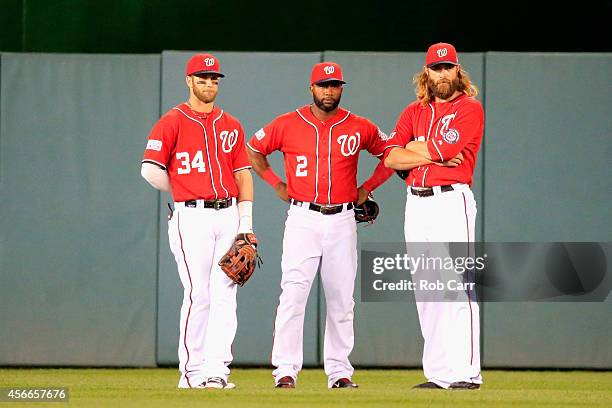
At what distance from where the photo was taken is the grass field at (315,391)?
5.89m

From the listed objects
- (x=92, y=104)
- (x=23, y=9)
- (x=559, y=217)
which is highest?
(x=23, y=9)

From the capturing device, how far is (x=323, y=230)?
702cm

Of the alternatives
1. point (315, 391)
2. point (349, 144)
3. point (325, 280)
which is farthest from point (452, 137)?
point (315, 391)

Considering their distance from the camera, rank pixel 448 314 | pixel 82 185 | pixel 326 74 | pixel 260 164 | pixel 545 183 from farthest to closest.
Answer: pixel 82 185 < pixel 545 183 < pixel 260 164 < pixel 326 74 < pixel 448 314

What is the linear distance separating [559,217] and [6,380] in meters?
4.33

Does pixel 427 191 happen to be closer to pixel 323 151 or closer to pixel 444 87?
pixel 444 87

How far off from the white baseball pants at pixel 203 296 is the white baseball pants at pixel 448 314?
3.79ft

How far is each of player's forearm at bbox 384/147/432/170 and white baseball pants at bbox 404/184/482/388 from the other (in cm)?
19

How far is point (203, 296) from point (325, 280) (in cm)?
78

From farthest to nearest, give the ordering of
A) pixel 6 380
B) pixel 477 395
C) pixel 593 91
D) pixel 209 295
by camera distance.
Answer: pixel 593 91
pixel 6 380
pixel 209 295
pixel 477 395

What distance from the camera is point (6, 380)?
320 inches

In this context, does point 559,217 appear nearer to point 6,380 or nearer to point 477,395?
point 477,395

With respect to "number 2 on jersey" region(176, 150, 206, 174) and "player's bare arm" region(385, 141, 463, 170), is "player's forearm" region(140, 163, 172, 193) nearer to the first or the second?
"number 2 on jersey" region(176, 150, 206, 174)

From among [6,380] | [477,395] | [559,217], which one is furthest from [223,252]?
[559,217]
